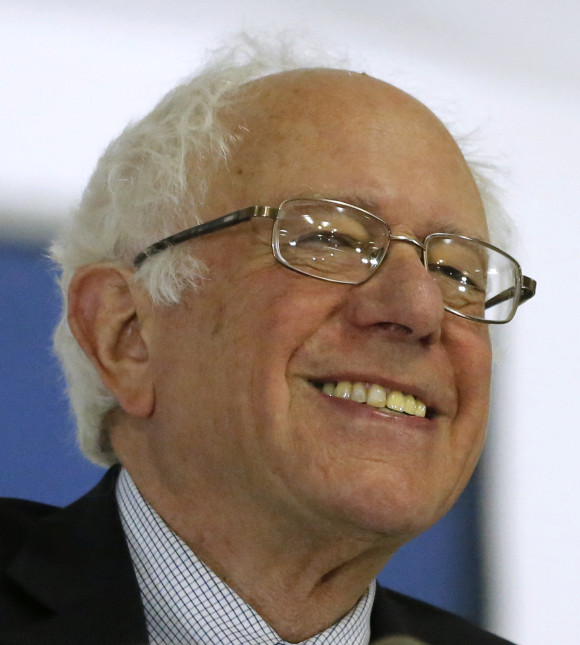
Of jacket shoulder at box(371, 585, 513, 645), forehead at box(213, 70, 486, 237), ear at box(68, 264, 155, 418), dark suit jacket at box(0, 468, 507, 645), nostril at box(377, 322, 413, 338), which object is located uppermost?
forehead at box(213, 70, 486, 237)

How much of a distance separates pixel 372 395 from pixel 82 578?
549 millimetres

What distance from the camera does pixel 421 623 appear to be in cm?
183

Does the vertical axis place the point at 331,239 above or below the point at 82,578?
above

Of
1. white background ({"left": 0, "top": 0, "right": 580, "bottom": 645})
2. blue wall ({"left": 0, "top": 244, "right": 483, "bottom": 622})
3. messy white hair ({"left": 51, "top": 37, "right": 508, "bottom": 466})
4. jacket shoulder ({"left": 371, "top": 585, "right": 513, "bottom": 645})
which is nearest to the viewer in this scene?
messy white hair ({"left": 51, "top": 37, "right": 508, "bottom": 466})

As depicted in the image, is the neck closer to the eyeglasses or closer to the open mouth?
the open mouth

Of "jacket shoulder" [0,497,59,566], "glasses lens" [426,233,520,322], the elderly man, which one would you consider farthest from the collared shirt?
"glasses lens" [426,233,520,322]

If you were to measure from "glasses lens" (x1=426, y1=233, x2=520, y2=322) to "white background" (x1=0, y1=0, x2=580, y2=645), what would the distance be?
493 mm

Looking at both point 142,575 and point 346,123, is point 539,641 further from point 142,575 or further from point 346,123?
point 346,123

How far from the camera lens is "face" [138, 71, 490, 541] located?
1.34 m

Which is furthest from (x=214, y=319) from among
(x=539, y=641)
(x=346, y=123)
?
(x=539, y=641)

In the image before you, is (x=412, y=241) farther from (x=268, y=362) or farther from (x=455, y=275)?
(x=268, y=362)

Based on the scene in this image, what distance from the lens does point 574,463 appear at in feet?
8.75

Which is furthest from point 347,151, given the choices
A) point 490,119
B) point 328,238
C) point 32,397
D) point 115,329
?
point 490,119

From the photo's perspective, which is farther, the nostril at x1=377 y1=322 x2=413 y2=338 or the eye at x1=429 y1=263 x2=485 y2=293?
the eye at x1=429 y1=263 x2=485 y2=293
